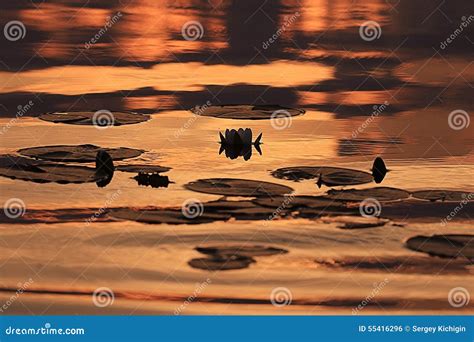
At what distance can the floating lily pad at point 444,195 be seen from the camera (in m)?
14.2

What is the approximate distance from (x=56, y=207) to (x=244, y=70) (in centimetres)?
388

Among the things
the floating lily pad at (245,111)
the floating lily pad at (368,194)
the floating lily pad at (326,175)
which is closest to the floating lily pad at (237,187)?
the floating lily pad at (326,175)

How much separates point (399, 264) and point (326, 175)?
1.80 m

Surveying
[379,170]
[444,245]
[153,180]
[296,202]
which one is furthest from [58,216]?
[444,245]

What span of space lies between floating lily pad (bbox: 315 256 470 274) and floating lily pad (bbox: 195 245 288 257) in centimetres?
44

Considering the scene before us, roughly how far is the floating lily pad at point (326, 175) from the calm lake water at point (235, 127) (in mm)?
150

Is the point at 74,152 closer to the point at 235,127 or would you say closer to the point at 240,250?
the point at 235,127

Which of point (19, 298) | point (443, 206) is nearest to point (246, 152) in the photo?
point (443, 206)

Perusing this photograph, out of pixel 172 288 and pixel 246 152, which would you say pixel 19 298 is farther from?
pixel 246 152

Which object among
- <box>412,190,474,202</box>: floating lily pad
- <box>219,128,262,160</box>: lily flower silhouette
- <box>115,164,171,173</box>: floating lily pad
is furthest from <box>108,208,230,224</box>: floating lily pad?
<box>412,190,474,202</box>: floating lily pad

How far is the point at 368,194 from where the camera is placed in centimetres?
1412

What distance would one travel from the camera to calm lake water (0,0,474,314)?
41.6ft

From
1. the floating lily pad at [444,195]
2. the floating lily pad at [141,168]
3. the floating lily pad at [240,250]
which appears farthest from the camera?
the floating lily pad at [141,168]

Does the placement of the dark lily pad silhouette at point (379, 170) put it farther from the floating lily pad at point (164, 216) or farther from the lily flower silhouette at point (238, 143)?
the floating lily pad at point (164, 216)
